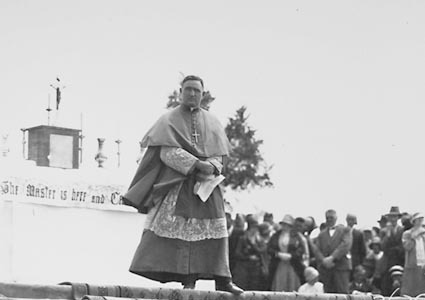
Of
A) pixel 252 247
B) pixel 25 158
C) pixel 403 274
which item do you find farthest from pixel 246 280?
pixel 25 158

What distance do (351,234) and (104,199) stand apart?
10.7ft

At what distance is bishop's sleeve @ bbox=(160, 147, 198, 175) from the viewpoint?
10.6m

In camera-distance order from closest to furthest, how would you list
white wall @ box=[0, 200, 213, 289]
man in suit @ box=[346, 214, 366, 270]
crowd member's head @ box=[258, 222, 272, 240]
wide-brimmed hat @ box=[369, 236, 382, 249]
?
white wall @ box=[0, 200, 213, 289] → crowd member's head @ box=[258, 222, 272, 240] → man in suit @ box=[346, 214, 366, 270] → wide-brimmed hat @ box=[369, 236, 382, 249]

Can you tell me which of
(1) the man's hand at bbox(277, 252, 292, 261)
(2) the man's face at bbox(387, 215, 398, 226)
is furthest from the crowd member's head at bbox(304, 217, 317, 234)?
(2) the man's face at bbox(387, 215, 398, 226)

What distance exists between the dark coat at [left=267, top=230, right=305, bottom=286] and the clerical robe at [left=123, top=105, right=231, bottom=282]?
6.92 metres

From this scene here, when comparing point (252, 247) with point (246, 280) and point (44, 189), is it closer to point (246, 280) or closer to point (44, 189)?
point (246, 280)

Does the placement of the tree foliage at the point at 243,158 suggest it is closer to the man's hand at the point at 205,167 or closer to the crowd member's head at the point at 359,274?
the crowd member's head at the point at 359,274

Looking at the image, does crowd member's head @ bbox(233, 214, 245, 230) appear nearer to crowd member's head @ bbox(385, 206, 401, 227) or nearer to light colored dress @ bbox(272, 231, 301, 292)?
light colored dress @ bbox(272, 231, 301, 292)

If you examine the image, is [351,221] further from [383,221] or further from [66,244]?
[66,244]

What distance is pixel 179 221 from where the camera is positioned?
35.1 feet

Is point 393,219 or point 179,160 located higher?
point 179,160

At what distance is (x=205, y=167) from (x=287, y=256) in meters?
7.26

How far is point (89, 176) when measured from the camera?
61.1ft

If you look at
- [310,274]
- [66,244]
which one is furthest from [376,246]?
[66,244]
